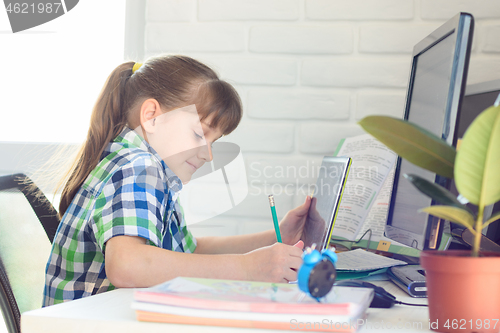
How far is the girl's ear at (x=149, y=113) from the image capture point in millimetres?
958

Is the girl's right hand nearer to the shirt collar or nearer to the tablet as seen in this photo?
the tablet

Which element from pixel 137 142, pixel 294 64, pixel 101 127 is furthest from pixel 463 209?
pixel 294 64

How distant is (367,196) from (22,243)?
827 millimetres

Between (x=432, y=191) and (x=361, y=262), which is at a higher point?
(x=432, y=191)

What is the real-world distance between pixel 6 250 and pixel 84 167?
218 mm

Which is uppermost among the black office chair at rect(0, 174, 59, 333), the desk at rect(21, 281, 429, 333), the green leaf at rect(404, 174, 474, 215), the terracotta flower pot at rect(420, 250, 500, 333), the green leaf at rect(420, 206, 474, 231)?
the green leaf at rect(404, 174, 474, 215)

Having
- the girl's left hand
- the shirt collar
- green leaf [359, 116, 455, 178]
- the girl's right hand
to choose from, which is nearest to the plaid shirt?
the shirt collar

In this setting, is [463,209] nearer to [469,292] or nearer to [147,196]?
[469,292]

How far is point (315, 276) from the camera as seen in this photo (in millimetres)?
403

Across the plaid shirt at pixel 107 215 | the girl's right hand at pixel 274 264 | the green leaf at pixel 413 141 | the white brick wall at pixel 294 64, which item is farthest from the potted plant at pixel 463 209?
the white brick wall at pixel 294 64

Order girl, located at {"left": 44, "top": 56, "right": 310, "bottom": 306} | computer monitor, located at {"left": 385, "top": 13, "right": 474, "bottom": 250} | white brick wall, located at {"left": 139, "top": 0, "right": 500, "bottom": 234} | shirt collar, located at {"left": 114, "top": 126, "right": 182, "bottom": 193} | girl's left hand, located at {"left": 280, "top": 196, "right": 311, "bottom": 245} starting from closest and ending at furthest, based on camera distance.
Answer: computer monitor, located at {"left": 385, "top": 13, "right": 474, "bottom": 250}, girl, located at {"left": 44, "top": 56, "right": 310, "bottom": 306}, shirt collar, located at {"left": 114, "top": 126, "right": 182, "bottom": 193}, girl's left hand, located at {"left": 280, "top": 196, "right": 311, "bottom": 245}, white brick wall, located at {"left": 139, "top": 0, "right": 500, "bottom": 234}

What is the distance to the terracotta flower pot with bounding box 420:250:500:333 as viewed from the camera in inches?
15.3

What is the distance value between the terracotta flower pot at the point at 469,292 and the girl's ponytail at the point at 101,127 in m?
0.71

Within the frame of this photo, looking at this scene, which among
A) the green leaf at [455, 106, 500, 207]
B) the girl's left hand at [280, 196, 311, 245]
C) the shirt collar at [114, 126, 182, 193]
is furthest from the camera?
the girl's left hand at [280, 196, 311, 245]
